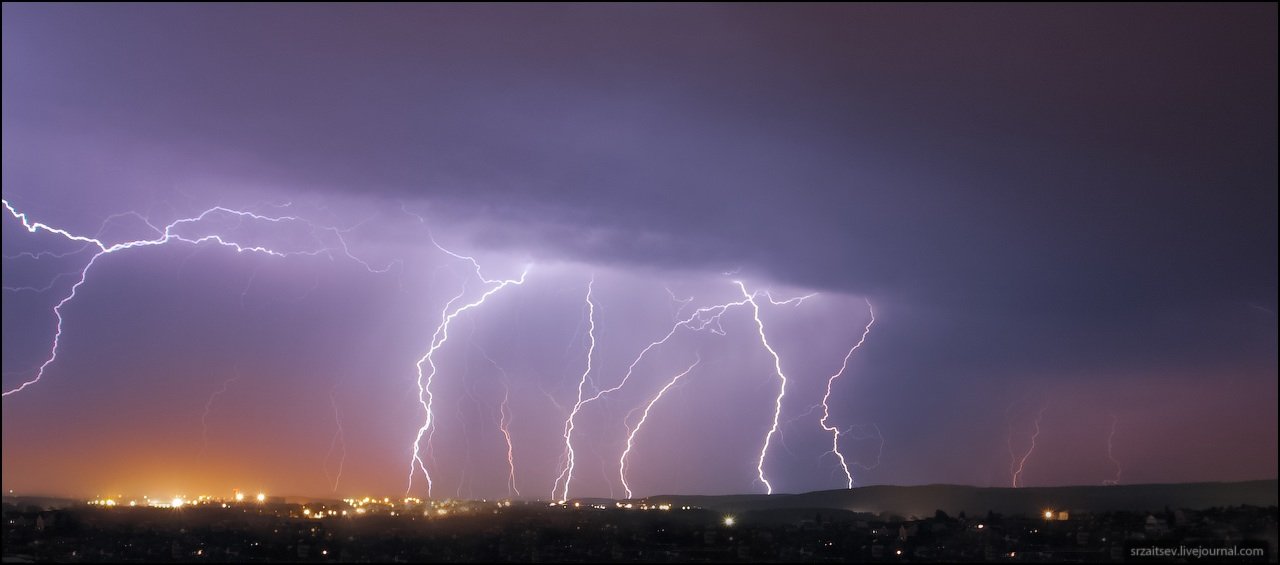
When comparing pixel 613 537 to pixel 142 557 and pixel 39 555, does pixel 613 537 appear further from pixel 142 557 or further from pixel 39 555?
pixel 39 555

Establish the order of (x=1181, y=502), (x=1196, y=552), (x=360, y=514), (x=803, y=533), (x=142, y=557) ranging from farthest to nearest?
(x=360, y=514) → (x=803, y=533) → (x=1181, y=502) → (x=142, y=557) → (x=1196, y=552)

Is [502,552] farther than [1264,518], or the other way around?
[502,552]

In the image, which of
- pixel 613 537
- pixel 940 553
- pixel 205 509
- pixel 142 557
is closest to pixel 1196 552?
pixel 940 553

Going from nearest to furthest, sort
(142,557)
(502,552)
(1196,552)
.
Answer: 1. (1196,552)
2. (142,557)
3. (502,552)

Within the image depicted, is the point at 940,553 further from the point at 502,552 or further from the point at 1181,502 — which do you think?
the point at 502,552

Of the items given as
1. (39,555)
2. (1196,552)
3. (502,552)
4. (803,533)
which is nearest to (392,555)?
(502,552)

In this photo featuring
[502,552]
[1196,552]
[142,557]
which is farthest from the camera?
[502,552]
